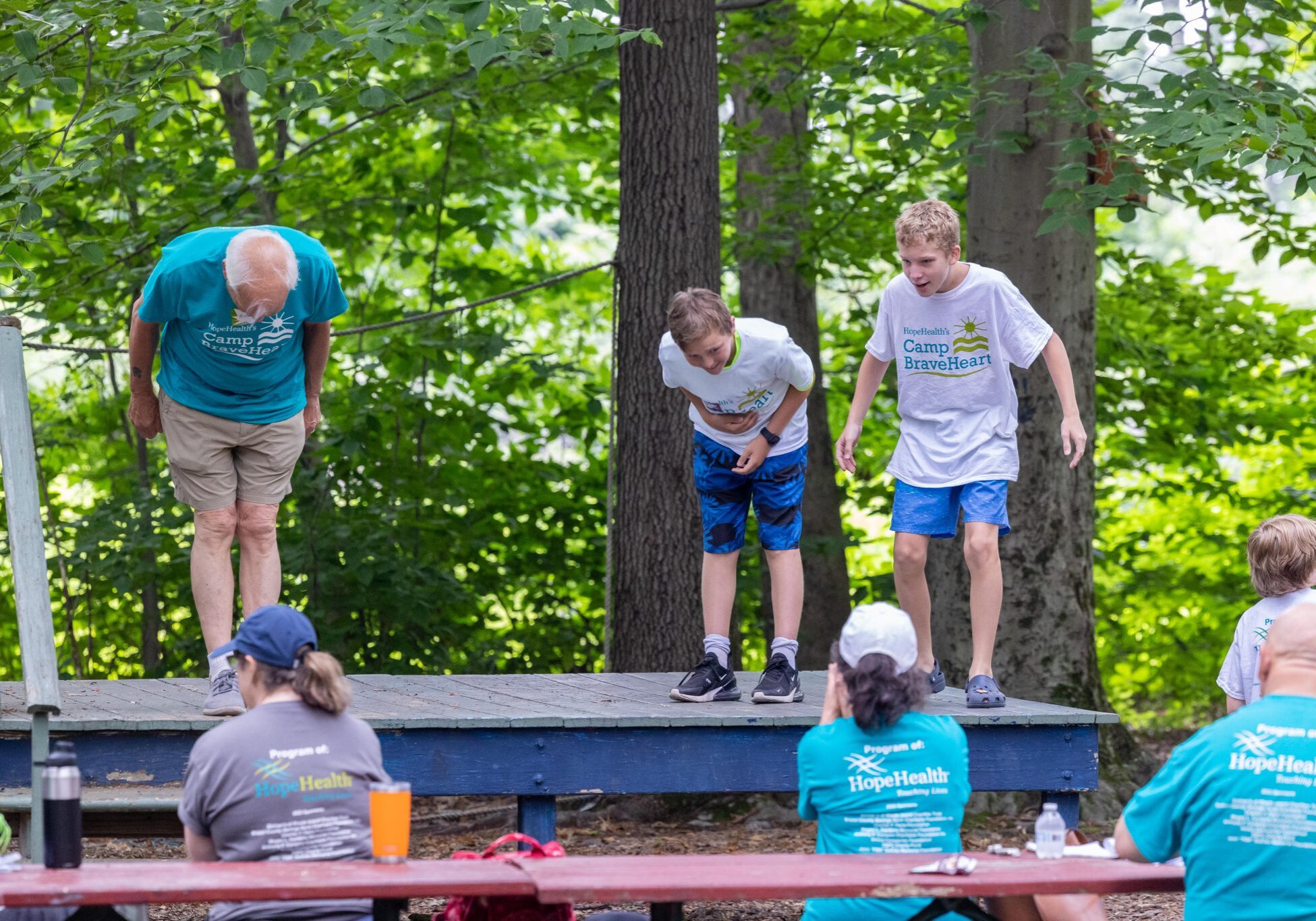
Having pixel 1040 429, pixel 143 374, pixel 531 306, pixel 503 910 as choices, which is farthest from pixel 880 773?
pixel 531 306

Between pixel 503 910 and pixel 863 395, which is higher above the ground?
pixel 863 395

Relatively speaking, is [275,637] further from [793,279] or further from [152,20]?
[793,279]

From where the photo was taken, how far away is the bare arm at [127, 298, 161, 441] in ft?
14.0

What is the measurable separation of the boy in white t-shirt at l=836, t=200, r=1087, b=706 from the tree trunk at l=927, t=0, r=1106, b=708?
7.69 ft

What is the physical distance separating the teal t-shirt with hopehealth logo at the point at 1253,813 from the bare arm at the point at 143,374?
324cm

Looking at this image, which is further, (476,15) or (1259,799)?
(476,15)

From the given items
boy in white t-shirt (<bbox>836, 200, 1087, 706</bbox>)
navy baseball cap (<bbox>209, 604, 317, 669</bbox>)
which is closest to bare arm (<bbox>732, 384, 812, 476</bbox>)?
boy in white t-shirt (<bbox>836, 200, 1087, 706</bbox>)

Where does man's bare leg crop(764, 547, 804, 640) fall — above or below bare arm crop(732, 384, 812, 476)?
below

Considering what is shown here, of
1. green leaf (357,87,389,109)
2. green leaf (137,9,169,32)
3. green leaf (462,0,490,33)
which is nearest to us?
green leaf (462,0,490,33)

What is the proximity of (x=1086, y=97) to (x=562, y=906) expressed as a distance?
5.03 m

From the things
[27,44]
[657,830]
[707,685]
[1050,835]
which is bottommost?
[657,830]

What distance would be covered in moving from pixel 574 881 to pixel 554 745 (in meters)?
1.72

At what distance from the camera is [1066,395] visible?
4543 mm

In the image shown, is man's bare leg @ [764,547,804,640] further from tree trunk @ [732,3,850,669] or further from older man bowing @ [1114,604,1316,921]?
tree trunk @ [732,3,850,669]
